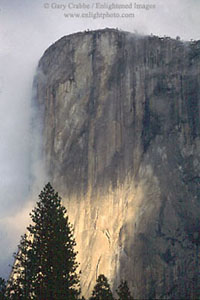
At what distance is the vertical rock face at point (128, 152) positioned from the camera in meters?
37.7

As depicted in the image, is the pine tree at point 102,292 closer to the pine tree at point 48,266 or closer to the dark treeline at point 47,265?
the dark treeline at point 47,265

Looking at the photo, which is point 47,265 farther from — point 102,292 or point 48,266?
point 102,292

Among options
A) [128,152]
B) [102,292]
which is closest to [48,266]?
[102,292]

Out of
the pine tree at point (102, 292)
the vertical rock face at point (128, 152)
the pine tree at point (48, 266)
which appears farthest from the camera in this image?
the vertical rock face at point (128, 152)

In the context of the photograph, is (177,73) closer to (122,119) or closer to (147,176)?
(122,119)

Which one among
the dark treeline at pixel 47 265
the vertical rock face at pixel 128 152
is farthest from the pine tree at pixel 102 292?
the vertical rock face at pixel 128 152

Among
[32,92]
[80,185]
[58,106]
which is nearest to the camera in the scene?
[80,185]

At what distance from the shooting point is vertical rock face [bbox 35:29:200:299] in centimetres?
3769

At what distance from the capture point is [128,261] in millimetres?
37594

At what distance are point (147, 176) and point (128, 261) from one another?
26.0 ft

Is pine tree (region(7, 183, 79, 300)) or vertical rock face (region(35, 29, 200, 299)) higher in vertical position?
vertical rock face (region(35, 29, 200, 299))

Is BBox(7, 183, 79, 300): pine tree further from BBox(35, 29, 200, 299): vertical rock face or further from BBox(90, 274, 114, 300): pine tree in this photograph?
BBox(35, 29, 200, 299): vertical rock face

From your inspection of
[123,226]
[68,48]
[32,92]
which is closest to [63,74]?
[68,48]

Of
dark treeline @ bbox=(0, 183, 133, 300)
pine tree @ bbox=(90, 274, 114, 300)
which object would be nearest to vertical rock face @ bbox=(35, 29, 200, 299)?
pine tree @ bbox=(90, 274, 114, 300)
